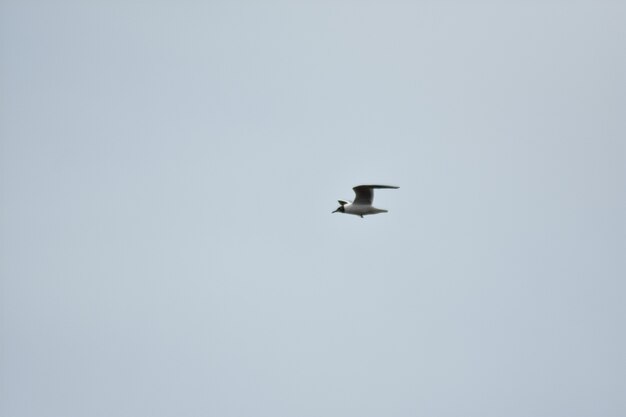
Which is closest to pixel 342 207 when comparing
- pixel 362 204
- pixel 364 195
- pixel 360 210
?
pixel 360 210

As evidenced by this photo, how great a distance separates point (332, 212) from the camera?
71.8 m

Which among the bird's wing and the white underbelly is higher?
the bird's wing

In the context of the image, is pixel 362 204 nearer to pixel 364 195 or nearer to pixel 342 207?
pixel 364 195

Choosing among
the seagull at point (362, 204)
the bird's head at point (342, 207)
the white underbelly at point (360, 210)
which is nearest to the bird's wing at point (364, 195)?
the seagull at point (362, 204)

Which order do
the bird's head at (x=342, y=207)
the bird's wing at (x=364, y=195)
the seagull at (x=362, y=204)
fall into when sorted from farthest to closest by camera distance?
the bird's head at (x=342, y=207), the seagull at (x=362, y=204), the bird's wing at (x=364, y=195)

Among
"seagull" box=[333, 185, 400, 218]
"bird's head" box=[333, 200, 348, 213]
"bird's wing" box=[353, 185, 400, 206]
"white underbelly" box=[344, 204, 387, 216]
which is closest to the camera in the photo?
"bird's wing" box=[353, 185, 400, 206]

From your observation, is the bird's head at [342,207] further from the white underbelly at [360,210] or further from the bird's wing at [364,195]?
the bird's wing at [364,195]

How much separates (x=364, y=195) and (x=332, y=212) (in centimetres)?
502

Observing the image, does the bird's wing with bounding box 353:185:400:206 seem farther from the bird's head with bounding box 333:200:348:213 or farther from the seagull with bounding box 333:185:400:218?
the bird's head with bounding box 333:200:348:213

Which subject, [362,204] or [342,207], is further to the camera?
[342,207]

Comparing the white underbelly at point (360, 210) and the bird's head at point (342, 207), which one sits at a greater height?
the bird's head at point (342, 207)

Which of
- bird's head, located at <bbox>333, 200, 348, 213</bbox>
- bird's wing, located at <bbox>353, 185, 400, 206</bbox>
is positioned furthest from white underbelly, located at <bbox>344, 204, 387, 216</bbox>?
bird's head, located at <bbox>333, 200, 348, 213</bbox>

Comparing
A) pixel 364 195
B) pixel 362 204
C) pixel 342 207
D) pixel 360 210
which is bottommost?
pixel 360 210

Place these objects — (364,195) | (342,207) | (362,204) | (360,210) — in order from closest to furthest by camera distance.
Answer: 1. (364,195)
2. (362,204)
3. (360,210)
4. (342,207)
